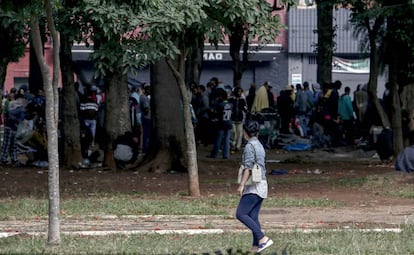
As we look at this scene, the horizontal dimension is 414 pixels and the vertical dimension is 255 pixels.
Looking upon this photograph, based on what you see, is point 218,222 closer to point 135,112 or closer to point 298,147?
point 298,147

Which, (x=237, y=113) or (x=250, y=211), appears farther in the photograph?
(x=237, y=113)

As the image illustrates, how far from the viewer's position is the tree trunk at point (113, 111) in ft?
82.6

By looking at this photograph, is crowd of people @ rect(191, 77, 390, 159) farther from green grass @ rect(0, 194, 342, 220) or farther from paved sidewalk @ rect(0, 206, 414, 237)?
paved sidewalk @ rect(0, 206, 414, 237)

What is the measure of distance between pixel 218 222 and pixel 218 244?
2.84 m

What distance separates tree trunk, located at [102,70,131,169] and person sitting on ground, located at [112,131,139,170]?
0.13 meters

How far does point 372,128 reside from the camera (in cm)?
2939

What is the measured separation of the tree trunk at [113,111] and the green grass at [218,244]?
11.5 m

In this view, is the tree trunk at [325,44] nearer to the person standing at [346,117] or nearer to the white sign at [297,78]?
the person standing at [346,117]

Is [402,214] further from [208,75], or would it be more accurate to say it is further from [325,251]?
[208,75]

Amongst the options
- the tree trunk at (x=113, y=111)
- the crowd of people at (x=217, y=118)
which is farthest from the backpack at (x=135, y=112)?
the tree trunk at (x=113, y=111)

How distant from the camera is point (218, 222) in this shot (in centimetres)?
1556

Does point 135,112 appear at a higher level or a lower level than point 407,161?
higher

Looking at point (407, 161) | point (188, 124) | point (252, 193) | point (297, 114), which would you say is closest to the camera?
point (252, 193)

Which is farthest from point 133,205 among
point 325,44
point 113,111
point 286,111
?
point 286,111
